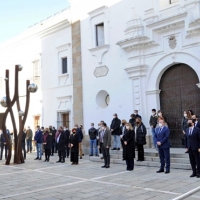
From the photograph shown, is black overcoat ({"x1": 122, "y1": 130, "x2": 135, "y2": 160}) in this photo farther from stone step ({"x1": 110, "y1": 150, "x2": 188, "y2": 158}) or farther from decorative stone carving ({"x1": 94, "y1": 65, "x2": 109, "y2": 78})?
decorative stone carving ({"x1": 94, "y1": 65, "x2": 109, "y2": 78})

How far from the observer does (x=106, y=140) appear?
428 inches

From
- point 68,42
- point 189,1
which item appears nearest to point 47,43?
point 68,42

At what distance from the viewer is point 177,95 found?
13.3 meters

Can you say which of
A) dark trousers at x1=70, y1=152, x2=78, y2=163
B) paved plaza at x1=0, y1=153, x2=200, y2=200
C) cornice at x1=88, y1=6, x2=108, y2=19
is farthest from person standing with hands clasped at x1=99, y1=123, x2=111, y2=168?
cornice at x1=88, y1=6, x2=108, y2=19

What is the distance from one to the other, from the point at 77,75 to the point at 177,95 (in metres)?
6.52

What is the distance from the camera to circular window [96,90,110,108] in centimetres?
1623

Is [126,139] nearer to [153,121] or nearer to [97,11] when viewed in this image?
[153,121]

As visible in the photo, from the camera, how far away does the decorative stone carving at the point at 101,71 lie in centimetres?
1578

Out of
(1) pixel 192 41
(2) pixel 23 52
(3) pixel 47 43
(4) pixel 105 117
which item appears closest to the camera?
(1) pixel 192 41

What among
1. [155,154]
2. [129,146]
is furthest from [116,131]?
[129,146]

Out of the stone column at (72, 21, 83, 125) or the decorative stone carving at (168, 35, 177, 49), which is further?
the stone column at (72, 21, 83, 125)

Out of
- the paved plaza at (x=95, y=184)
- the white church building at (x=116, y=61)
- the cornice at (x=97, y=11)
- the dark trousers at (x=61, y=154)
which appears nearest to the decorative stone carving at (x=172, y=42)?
the white church building at (x=116, y=61)

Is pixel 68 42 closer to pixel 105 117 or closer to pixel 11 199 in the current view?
pixel 105 117

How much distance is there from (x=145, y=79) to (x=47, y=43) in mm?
8556
